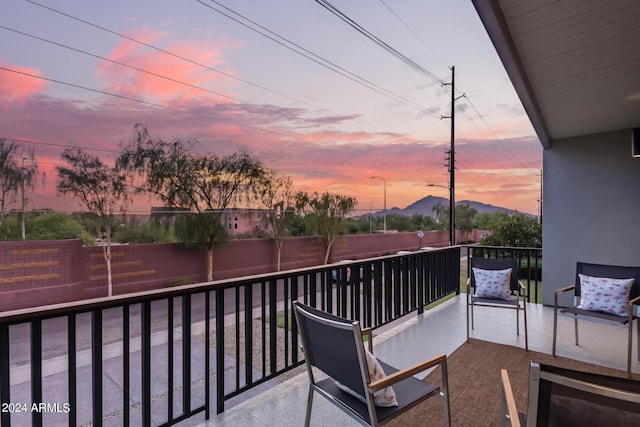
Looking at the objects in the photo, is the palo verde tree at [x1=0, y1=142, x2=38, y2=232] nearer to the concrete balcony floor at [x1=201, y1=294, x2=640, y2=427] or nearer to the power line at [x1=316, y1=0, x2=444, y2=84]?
the power line at [x1=316, y1=0, x2=444, y2=84]

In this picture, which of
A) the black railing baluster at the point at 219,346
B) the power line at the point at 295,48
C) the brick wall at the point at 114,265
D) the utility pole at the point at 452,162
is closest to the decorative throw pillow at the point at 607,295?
the black railing baluster at the point at 219,346

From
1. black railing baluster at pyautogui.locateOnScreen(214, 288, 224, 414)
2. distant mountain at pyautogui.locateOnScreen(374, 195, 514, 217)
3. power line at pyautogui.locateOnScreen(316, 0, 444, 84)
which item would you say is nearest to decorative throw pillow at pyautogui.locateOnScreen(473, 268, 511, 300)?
black railing baluster at pyautogui.locateOnScreen(214, 288, 224, 414)

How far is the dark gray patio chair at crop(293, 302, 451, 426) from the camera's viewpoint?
1359mm

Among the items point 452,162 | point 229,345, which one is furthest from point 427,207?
point 229,345

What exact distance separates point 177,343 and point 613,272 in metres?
5.35

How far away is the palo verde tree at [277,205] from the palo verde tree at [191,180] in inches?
36.6

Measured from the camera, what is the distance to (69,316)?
142 cm

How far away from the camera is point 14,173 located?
8984 millimetres

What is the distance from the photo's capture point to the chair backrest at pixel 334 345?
1364 millimetres

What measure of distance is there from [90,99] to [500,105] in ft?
38.2

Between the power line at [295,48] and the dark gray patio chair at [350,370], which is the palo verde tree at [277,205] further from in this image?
the dark gray patio chair at [350,370]

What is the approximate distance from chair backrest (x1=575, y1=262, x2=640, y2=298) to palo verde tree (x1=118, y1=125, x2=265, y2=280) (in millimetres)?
11409

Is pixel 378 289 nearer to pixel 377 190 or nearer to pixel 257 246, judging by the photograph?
pixel 257 246

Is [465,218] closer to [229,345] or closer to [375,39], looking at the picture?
[375,39]
